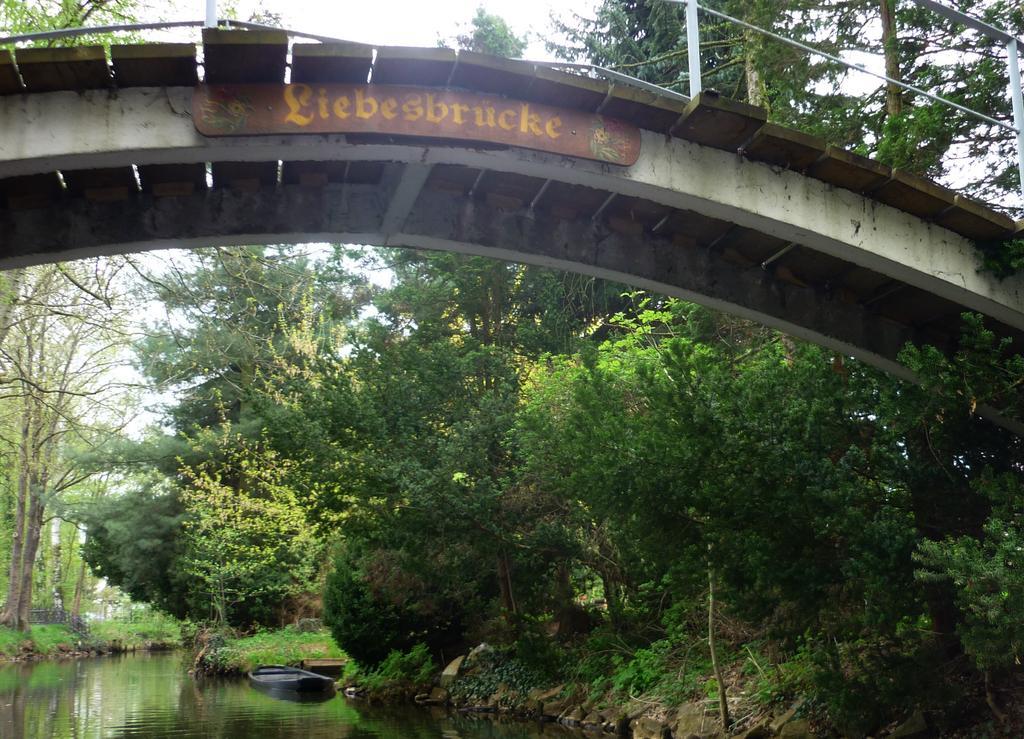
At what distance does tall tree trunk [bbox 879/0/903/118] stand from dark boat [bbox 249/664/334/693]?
17.5 m

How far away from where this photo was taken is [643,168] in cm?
700

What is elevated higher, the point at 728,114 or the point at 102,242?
the point at 728,114

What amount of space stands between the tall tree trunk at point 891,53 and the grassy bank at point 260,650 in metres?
21.1

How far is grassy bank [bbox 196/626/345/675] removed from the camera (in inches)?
1132

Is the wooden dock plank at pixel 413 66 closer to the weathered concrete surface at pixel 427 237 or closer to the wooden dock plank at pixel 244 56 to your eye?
the wooden dock plank at pixel 244 56

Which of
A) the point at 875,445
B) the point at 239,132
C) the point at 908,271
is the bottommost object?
the point at 875,445

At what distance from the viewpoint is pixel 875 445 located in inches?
387

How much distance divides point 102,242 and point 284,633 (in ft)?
83.3

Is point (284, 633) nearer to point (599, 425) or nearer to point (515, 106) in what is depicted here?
point (599, 425)

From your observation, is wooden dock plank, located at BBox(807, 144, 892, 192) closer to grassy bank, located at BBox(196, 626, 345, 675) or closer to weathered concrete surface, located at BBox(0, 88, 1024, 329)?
weathered concrete surface, located at BBox(0, 88, 1024, 329)

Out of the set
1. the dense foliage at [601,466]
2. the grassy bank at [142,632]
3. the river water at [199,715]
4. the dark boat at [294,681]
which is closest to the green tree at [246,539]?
the dense foliage at [601,466]

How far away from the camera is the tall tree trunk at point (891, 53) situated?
12906mm

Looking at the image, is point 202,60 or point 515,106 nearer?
point 202,60

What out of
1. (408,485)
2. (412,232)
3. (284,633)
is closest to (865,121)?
(412,232)
